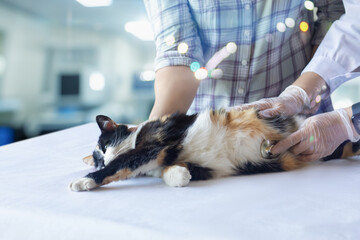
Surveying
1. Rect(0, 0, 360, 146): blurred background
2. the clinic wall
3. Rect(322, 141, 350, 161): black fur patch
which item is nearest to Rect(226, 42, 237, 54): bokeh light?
Rect(322, 141, 350, 161): black fur patch

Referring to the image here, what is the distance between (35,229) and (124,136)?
32 centimetres

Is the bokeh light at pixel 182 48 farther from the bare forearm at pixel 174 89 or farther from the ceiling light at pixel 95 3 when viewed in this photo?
the ceiling light at pixel 95 3

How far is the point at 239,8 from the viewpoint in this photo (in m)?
1.07

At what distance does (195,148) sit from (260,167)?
0.49ft

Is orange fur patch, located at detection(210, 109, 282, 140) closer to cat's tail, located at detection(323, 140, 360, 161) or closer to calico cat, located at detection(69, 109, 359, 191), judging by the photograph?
calico cat, located at detection(69, 109, 359, 191)

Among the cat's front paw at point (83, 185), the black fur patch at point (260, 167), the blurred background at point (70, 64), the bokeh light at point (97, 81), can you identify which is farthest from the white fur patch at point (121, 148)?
the bokeh light at point (97, 81)

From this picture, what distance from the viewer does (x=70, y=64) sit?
354 cm

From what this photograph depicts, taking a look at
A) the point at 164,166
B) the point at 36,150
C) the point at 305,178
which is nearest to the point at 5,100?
the point at 36,150

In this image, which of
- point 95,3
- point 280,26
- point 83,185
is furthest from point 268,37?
point 95,3

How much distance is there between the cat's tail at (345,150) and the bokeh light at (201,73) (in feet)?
1.61

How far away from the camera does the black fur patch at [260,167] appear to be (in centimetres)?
70

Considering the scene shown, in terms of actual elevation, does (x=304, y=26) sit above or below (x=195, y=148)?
above

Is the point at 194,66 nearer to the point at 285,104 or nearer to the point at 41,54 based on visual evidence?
the point at 285,104

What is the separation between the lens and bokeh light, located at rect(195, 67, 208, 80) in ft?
3.56
